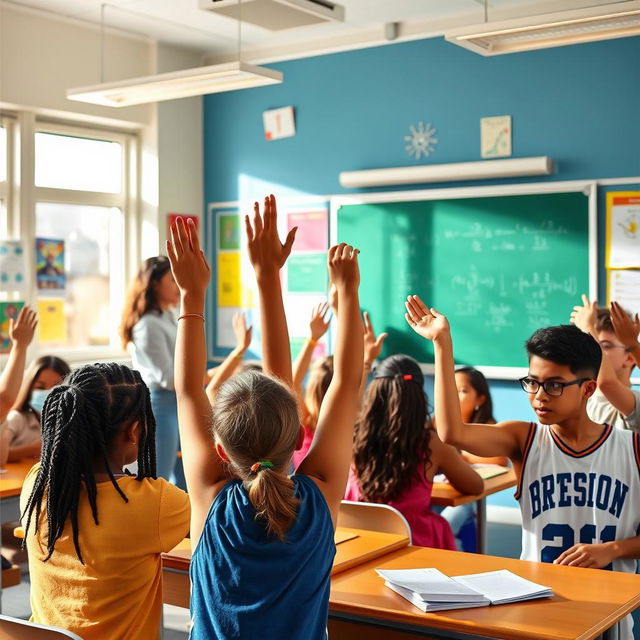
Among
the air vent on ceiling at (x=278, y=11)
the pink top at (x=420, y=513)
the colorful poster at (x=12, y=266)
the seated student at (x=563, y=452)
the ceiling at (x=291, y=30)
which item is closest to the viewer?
the seated student at (x=563, y=452)

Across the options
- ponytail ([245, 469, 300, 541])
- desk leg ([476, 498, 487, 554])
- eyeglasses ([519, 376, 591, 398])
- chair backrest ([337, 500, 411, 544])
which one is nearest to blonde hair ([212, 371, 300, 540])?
ponytail ([245, 469, 300, 541])

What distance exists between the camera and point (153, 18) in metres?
5.98

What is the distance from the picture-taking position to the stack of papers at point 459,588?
74.6 inches

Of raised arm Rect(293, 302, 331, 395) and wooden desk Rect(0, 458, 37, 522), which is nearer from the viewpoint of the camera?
wooden desk Rect(0, 458, 37, 522)

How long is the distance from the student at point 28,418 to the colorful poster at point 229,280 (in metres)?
2.78

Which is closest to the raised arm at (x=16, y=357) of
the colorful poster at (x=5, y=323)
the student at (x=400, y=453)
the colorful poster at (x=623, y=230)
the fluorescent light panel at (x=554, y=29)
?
the student at (x=400, y=453)

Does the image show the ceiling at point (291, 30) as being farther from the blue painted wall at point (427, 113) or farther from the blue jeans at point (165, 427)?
the blue jeans at point (165, 427)

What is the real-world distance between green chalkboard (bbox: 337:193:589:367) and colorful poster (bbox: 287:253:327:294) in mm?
267

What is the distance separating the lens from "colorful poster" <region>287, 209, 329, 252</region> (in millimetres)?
6445

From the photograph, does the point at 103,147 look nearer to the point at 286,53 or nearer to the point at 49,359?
the point at 286,53

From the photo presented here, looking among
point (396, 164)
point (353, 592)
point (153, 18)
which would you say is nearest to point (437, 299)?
point (396, 164)

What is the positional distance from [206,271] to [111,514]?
504mm

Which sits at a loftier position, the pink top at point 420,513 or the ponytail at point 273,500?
the ponytail at point 273,500

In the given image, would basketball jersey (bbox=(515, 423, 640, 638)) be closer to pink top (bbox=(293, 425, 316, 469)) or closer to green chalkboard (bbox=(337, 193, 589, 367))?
pink top (bbox=(293, 425, 316, 469))
